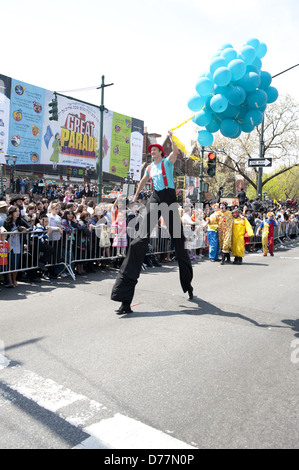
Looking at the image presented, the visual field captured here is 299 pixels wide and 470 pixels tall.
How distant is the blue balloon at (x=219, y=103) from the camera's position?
5.68m

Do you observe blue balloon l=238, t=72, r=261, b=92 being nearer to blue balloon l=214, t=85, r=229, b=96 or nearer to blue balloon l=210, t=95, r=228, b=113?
blue balloon l=214, t=85, r=229, b=96

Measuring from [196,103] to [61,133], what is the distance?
95.5 ft

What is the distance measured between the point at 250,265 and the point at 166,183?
7112mm

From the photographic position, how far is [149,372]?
3613 mm

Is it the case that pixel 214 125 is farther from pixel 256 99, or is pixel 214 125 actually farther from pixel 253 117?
pixel 256 99

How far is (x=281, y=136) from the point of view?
37406 mm

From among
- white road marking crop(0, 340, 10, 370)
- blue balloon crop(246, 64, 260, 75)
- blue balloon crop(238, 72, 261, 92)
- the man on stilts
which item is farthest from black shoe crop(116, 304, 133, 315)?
blue balloon crop(246, 64, 260, 75)

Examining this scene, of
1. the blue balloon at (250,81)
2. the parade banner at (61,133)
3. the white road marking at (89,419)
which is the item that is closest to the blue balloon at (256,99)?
the blue balloon at (250,81)

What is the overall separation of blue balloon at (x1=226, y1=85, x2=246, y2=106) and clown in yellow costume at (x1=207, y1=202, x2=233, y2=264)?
22.6 ft

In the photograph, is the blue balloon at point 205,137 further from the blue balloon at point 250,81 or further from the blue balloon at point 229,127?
the blue balloon at point 250,81

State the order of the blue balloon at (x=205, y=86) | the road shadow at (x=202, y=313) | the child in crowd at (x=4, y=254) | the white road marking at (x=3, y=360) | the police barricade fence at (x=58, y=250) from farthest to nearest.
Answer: the police barricade fence at (x=58, y=250) → the child in crowd at (x=4, y=254) → the blue balloon at (x=205, y=86) → the road shadow at (x=202, y=313) → the white road marking at (x=3, y=360)

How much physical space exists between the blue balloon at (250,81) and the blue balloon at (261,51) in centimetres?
71

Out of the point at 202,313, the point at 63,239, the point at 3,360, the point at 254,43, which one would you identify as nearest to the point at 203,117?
the point at 254,43
